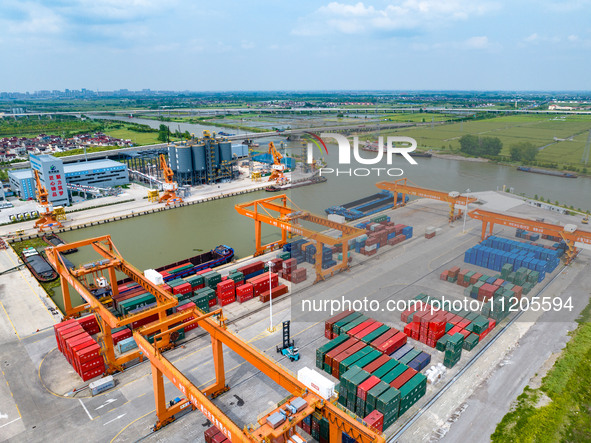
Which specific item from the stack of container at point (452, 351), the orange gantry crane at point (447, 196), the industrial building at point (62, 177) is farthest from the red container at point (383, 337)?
the industrial building at point (62, 177)


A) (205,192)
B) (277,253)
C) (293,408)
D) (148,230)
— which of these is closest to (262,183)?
(205,192)

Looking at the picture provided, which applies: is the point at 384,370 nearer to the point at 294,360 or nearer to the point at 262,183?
the point at 294,360

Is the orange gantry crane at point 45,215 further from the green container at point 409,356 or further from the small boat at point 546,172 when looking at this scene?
the small boat at point 546,172

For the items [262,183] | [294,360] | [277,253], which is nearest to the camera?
[294,360]

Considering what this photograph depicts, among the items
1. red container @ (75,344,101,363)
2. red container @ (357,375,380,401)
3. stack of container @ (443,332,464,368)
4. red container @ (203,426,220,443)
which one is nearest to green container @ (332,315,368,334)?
red container @ (357,375,380,401)

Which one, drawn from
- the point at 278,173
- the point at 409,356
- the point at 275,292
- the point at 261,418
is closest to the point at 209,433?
the point at 261,418

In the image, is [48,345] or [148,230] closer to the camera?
[48,345]

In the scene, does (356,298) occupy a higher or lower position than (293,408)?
lower
